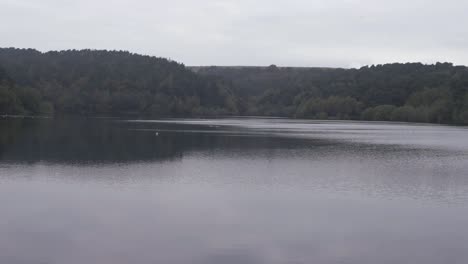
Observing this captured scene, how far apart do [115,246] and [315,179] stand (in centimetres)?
1268

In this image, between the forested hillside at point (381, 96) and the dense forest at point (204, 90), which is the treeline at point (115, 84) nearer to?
the dense forest at point (204, 90)

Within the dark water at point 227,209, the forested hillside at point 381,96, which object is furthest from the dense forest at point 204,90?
the dark water at point 227,209

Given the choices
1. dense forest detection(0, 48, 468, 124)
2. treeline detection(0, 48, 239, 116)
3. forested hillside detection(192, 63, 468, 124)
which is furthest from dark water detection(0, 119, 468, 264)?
treeline detection(0, 48, 239, 116)

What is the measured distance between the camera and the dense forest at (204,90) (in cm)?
10500

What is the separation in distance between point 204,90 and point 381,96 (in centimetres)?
6000

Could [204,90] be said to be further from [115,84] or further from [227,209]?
[227,209]

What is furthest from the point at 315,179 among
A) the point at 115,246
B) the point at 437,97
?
the point at 437,97

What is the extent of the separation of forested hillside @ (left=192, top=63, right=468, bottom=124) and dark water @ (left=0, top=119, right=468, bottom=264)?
73.8m

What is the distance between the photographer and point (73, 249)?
1267 cm

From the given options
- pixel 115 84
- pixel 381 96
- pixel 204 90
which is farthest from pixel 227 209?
pixel 204 90

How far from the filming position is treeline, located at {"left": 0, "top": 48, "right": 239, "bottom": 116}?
13400 cm

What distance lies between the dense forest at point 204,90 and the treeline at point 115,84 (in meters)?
0.26

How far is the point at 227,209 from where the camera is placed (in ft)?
56.6

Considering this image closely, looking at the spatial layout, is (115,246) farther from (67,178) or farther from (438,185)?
(438,185)
